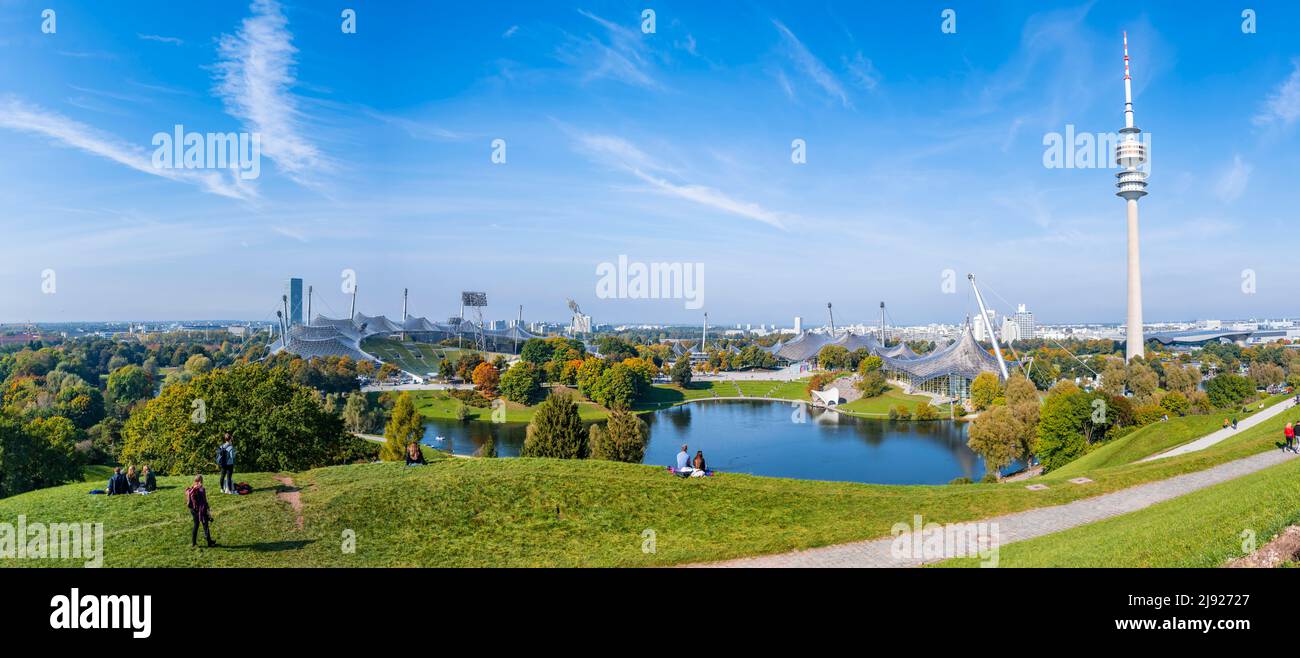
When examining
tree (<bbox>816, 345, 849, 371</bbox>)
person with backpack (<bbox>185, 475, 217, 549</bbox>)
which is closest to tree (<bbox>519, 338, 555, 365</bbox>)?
tree (<bbox>816, 345, 849, 371</bbox>)

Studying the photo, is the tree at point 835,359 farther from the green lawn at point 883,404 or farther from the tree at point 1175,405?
the tree at point 1175,405

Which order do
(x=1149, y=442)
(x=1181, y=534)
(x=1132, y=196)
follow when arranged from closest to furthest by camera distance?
(x=1181, y=534)
(x=1149, y=442)
(x=1132, y=196)

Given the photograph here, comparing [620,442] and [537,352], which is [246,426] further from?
[537,352]

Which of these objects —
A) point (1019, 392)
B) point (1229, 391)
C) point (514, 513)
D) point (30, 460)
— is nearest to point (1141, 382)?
point (1229, 391)
